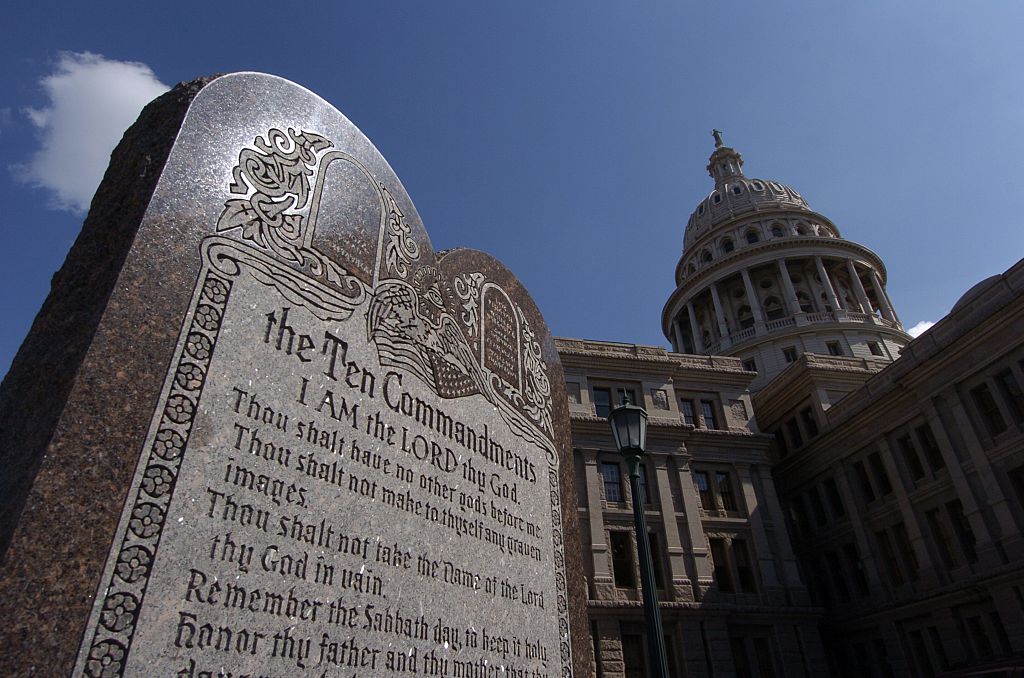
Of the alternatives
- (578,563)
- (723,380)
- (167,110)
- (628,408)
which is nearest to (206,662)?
(167,110)

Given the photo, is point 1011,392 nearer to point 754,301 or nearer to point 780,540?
point 780,540

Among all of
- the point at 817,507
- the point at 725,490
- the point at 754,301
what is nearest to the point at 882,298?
the point at 754,301

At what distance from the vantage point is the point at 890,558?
98.8 feet

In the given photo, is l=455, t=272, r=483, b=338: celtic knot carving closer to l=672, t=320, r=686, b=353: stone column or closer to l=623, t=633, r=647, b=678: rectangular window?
l=623, t=633, r=647, b=678: rectangular window

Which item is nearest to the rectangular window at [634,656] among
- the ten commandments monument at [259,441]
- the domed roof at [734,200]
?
the ten commandments monument at [259,441]

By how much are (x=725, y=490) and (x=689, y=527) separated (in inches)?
153

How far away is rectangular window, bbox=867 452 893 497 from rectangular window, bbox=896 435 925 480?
1214 mm

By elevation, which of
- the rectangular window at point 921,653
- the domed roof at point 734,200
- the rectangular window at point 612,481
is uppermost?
the domed roof at point 734,200

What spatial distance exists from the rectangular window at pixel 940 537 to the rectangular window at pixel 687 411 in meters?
11.1

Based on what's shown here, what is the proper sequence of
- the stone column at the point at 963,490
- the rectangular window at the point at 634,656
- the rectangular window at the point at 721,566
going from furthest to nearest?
the rectangular window at the point at 721,566
the rectangular window at the point at 634,656
the stone column at the point at 963,490

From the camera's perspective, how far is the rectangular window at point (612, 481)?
3019cm

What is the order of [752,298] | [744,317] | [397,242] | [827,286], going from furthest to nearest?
[744,317] → [752,298] → [827,286] → [397,242]

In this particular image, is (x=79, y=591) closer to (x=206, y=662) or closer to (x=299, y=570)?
(x=206, y=662)

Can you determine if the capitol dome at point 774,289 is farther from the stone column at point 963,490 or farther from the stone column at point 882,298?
the stone column at point 963,490
